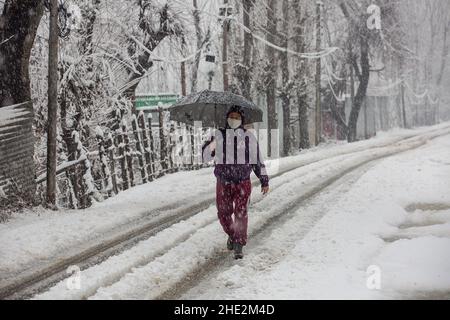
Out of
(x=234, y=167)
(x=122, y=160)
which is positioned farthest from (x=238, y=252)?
(x=122, y=160)

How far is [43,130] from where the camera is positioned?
39.2 feet

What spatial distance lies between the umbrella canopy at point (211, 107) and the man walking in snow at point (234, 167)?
3.31 ft

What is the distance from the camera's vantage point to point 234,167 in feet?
21.8

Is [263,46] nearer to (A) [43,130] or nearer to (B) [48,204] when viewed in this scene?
(A) [43,130]

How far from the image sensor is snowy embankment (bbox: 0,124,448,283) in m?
6.93

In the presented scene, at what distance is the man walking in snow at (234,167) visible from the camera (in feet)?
21.7

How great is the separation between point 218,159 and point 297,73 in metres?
19.4

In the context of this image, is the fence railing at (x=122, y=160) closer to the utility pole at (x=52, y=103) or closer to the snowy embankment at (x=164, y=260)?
the utility pole at (x=52, y=103)

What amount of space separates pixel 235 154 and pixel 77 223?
11.0ft

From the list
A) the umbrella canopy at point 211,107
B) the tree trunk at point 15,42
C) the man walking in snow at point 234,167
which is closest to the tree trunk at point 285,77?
the tree trunk at point 15,42

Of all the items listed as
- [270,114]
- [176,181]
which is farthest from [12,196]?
[270,114]

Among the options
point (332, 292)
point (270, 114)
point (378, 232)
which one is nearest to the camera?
point (332, 292)

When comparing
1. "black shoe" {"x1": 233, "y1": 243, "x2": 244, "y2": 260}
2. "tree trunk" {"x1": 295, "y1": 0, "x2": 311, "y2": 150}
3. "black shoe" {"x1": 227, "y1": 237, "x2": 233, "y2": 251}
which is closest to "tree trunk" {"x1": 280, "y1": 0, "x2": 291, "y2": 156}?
"tree trunk" {"x1": 295, "y1": 0, "x2": 311, "y2": 150}
